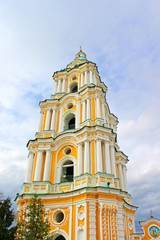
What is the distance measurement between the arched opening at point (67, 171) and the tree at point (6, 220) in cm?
665

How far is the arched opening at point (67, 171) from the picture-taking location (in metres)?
20.8

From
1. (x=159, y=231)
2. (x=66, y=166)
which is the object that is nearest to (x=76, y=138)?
(x=66, y=166)

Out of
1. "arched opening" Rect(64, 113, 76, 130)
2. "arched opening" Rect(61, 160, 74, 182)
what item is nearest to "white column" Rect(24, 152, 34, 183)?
"arched opening" Rect(61, 160, 74, 182)

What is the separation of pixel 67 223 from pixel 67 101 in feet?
44.2

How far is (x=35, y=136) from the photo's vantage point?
23844 millimetres

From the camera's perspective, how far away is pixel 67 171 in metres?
22.4

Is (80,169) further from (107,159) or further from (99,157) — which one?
(107,159)

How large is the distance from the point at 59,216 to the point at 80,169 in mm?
4308

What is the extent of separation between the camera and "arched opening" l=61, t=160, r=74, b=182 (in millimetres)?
20781

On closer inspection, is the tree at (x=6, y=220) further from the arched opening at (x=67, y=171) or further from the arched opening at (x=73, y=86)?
the arched opening at (x=73, y=86)

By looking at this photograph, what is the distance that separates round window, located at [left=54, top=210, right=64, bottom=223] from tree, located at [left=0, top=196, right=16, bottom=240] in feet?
14.2

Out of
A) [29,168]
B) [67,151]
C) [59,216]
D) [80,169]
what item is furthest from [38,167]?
[59,216]

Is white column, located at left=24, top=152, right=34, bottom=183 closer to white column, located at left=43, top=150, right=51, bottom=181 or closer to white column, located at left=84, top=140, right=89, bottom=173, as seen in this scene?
white column, located at left=43, top=150, right=51, bottom=181

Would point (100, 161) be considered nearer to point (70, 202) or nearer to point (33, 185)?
point (70, 202)
